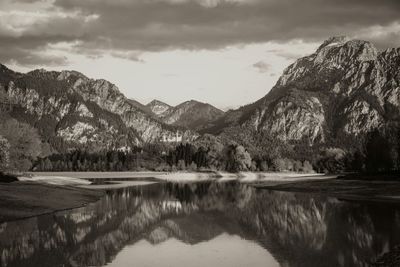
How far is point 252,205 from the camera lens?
76312 millimetres

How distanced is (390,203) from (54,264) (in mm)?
57843

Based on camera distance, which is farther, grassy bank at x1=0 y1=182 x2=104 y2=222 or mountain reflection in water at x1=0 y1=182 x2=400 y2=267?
grassy bank at x1=0 y1=182 x2=104 y2=222

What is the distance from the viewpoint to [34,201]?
205ft

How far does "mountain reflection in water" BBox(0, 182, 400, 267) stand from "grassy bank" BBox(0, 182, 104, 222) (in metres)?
2.45

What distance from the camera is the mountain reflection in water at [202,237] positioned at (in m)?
34.5

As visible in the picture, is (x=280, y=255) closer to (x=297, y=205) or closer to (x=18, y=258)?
(x=18, y=258)

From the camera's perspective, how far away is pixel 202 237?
147 feet

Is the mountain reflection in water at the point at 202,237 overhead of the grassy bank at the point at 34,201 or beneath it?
beneath

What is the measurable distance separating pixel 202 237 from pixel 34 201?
2773 centimetres

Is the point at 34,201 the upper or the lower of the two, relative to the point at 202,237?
upper

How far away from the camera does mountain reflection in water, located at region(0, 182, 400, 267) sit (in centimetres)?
3450

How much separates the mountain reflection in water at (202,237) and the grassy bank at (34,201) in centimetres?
245

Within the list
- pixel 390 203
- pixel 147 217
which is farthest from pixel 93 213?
pixel 390 203

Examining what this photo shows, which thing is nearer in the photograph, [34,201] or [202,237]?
[202,237]
